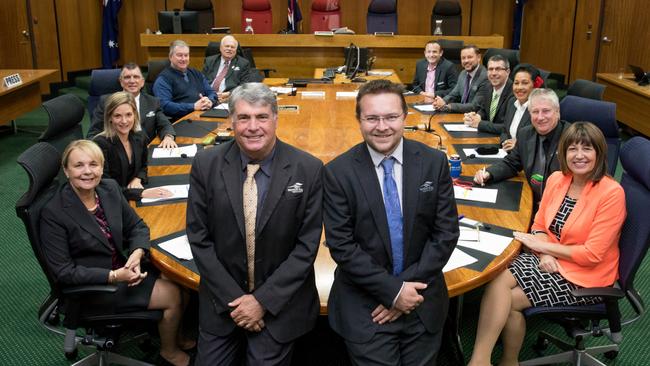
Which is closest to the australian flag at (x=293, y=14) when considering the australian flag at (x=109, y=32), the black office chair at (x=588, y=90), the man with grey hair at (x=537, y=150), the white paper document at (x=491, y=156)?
the australian flag at (x=109, y=32)

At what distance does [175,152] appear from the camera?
3912 mm

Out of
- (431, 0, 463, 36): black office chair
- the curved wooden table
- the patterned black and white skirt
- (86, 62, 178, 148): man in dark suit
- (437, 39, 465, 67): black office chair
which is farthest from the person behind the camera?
(431, 0, 463, 36): black office chair

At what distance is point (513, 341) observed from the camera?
255 cm

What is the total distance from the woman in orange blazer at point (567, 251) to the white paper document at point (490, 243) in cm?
7

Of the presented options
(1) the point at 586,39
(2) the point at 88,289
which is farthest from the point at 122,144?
(1) the point at 586,39

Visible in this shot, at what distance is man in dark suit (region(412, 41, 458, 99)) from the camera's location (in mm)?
6535

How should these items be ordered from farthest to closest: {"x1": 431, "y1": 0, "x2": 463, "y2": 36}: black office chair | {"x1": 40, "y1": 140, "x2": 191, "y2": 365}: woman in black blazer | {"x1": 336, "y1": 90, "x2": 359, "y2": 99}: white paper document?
{"x1": 431, "y1": 0, "x2": 463, "y2": 36}: black office chair
{"x1": 336, "y1": 90, "x2": 359, "y2": 99}: white paper document
{"x1": 40, "y1": 140, "x2": 191, "y2": 365}: woman in black blazer

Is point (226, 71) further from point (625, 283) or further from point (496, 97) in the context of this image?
point (625, 283)

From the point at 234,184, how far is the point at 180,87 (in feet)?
12.0

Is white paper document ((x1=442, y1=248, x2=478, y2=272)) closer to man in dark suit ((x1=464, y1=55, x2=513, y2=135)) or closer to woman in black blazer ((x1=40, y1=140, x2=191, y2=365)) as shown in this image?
woman in black blazer ((x1=40, y1=140, x2=191, y2=365))

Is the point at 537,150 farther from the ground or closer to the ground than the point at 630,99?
farther from the ground

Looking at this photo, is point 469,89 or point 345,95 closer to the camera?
point 469,89

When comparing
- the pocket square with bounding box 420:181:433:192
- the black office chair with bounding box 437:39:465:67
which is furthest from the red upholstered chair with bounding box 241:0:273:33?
the pocket square with bounding box 420:181:433:192

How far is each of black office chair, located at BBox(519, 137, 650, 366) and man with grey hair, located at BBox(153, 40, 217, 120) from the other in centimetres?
364
